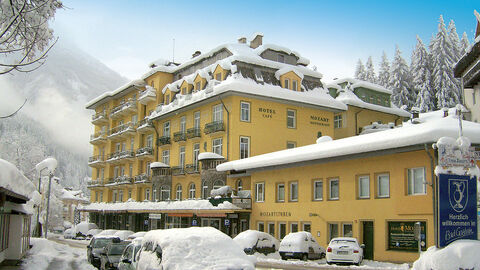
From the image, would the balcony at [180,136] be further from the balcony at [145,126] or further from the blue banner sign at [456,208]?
the blue banner sign at [456,208]

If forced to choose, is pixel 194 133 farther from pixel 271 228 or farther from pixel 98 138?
pixel 98 138

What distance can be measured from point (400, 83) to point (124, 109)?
4232 centimetres

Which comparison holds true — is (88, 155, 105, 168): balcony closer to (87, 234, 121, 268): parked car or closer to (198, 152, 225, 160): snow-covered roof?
(198, 152, 225, 160): snow-covered roof

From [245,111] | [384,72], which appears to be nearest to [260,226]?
[245,111]

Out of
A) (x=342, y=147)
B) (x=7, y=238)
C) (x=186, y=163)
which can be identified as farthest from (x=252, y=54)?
(x=7, y=238)

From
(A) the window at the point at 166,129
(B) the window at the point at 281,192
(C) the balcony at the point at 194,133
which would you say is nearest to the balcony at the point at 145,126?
(A) the window at the point at 166,129

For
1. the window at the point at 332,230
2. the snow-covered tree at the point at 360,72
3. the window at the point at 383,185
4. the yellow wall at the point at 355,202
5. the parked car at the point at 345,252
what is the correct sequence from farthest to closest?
the snow-covered tree at the point at 360,72 → the window at the point at 332,230 → the window at the point at 383,185 → the yellow wall at the point at 355,202 → the parked car at the point at 345,252

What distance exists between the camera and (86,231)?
2559 inches

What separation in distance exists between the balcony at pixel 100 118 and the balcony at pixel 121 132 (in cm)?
261

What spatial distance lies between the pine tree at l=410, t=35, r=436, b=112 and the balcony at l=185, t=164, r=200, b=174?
39895 mm

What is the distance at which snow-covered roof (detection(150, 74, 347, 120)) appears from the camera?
143 ft

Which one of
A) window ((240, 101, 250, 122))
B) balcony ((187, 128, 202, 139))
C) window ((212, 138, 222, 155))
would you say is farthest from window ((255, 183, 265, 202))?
balcony ((187, 128, 202, 139))

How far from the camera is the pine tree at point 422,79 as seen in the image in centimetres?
7400

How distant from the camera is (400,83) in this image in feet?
261
